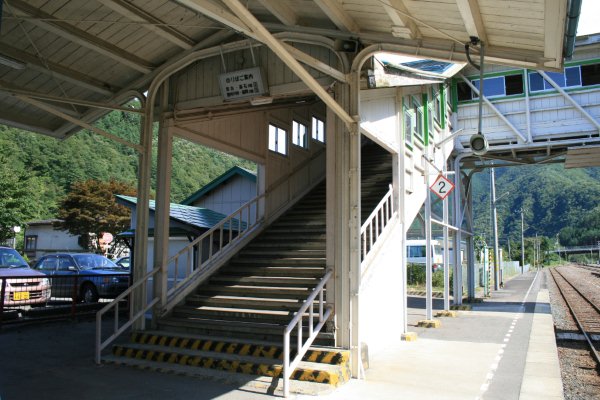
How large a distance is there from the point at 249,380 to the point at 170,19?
5.47 meters

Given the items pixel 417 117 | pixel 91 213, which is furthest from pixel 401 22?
pixel 91 213

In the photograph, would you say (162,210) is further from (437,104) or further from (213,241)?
(437,104)

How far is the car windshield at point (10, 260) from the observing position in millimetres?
12706

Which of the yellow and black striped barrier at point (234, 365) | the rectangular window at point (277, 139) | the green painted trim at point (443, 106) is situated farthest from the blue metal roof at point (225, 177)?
Result: the yellow and black striped barrier at point (234, 365)

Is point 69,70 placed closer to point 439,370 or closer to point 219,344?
point 219,344

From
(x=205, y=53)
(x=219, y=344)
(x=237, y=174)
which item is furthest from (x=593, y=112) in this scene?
(x=219, y=344)

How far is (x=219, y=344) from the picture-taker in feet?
25.0

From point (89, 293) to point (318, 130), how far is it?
830 centimetres

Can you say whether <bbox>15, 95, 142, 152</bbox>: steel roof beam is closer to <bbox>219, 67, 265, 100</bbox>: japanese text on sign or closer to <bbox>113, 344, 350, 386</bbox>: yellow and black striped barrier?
<bbox>219, 67, 265, 100</bbox>: japanese text on sign

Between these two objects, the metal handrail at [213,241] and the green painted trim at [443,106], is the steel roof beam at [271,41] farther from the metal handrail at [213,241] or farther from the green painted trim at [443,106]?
the green painted trim at [443,106]

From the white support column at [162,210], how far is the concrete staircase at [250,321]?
1.62ft

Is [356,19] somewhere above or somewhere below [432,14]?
above

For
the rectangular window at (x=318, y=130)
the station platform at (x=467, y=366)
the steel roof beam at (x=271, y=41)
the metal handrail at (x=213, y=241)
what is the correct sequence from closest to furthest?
1. the steel roof beam at (x=271, y=41)
2. the station platform at (x=467, y=366)
3. the metal handrail at (x=213, y=241)
4. the rectangular window at (x=318, y=130)

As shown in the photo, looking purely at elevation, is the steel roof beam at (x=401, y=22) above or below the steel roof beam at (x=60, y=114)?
above
